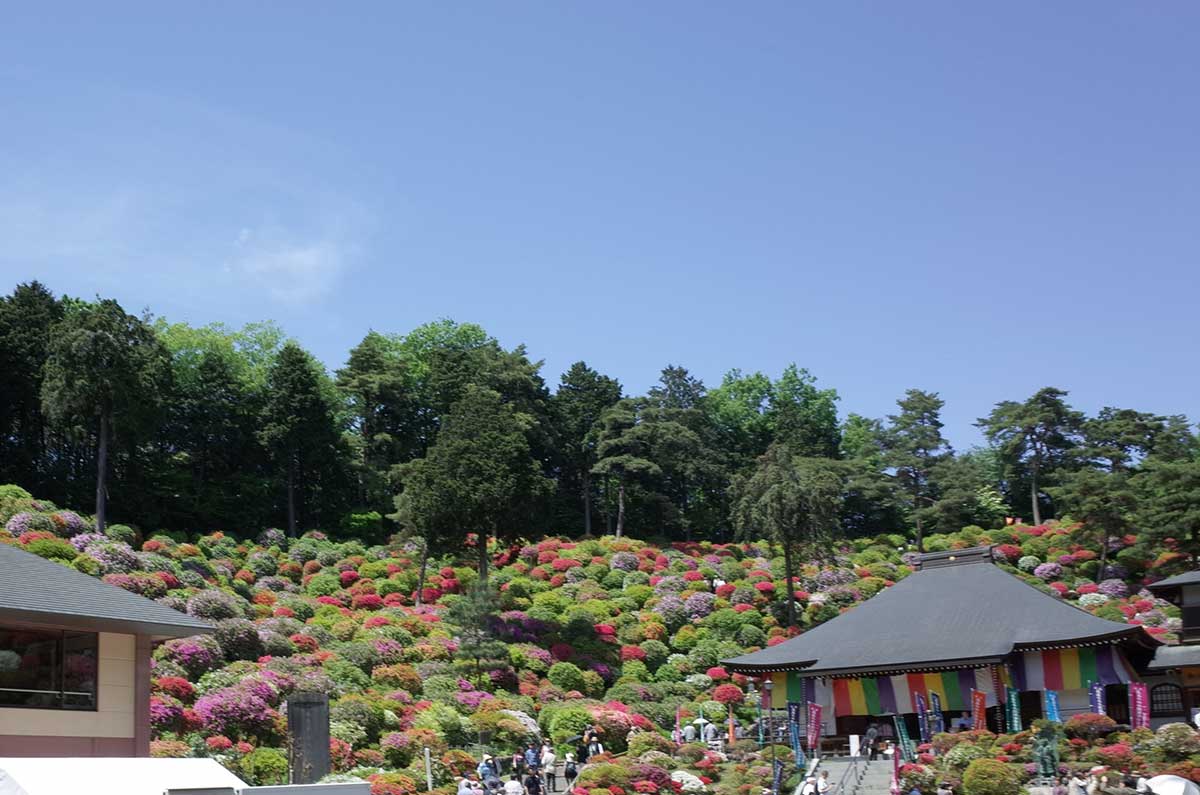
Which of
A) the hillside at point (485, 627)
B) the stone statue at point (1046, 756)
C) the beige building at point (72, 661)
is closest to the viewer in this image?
the beige building at point (72, 661)

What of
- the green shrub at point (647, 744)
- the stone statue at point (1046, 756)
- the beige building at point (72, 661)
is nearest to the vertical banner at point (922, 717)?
the stone statue at point (1046, 756)

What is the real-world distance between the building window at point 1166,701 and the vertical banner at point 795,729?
9.88m

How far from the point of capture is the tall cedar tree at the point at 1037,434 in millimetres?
73938

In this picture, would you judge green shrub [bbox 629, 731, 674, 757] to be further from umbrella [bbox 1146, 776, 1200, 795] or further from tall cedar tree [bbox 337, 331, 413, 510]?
tall cedar tree [bbox 337, 331, 413, 510]

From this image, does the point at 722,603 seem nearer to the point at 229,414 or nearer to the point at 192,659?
the point at 192,659

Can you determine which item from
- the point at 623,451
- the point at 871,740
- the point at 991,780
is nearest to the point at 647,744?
the point at 871,740

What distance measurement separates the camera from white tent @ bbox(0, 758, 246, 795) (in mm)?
14555

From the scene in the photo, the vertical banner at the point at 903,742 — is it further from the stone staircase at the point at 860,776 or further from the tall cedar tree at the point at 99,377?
the tall cedar tree at the point at 99,377

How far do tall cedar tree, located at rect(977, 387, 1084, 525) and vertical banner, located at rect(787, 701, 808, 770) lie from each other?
3908 centimetres

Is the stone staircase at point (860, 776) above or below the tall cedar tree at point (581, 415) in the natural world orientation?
below

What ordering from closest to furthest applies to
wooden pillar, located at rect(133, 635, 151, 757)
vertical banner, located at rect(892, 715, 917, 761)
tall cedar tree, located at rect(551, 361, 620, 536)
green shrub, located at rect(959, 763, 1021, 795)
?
1. wooden pillar, located at rect(133, 635, 151, 757)
2. green shrub, located at rect(959, 763, 1021, 795)
3. vertical banner, located at rect(892, 715, 917, 761)
4. tall cedar tree, located at rect(551, 361, 620, 536)

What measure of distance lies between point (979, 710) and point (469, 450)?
19.7 meters

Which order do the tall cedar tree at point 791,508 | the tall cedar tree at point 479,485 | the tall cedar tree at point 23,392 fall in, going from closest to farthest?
1. the tall cedar tree at point 479,485
2. the tall cedar tree at point 791,508
3. the tall cedar tree at point 23,392

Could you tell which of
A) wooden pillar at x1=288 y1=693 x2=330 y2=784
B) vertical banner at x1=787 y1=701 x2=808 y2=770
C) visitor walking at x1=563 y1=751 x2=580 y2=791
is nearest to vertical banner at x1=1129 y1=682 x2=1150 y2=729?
vertical banner at x1=787 y1=701 x2=808 y2=770
